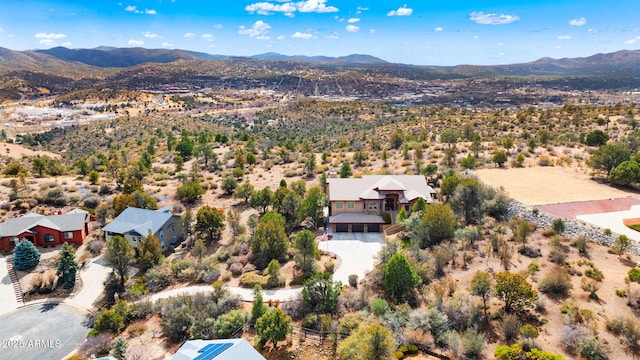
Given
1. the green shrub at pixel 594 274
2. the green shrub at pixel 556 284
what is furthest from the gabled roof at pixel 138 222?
the green shrub at pixel 594 274

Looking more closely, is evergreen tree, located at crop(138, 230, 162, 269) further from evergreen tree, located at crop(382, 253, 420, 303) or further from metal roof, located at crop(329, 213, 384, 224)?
evergreen tree, located at crop(382, 253, 420, 303)

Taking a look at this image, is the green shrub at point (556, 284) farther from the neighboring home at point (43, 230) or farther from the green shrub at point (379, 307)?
the neighboring home at point (43, 230)

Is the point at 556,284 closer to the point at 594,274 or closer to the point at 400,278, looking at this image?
the point at 594,274

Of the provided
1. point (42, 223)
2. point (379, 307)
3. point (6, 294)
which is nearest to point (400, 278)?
point (379, 307)

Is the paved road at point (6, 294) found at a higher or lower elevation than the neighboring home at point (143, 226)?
lower

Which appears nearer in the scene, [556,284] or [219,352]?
[219,352]

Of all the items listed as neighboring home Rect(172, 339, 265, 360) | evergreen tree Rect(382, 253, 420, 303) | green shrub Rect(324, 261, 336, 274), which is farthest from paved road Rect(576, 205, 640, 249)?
neighboring home Rect(172, 339, 265, 360)
